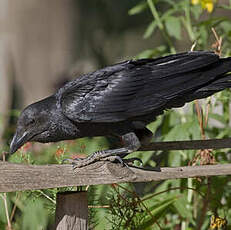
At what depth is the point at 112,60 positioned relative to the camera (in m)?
3.74

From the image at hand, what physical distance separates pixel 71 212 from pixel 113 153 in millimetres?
177

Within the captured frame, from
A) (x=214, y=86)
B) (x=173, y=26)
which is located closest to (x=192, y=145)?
(x=214, y=86)

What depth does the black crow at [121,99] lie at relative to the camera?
1.30 m

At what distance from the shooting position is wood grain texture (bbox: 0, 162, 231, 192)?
42.4 inches

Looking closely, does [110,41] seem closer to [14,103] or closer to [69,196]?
[14,103]

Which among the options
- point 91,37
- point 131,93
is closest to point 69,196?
point 131,93

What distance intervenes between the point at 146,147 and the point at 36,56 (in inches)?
77.5

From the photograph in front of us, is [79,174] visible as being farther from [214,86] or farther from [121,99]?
[214,86]

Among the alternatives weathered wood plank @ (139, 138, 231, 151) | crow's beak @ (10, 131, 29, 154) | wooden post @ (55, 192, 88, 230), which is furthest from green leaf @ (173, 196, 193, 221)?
crow's beak @ (10, 131, 29, 154)

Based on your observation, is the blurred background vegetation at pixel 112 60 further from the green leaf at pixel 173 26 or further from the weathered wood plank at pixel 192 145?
the weathered wood plank at pixel 192 145

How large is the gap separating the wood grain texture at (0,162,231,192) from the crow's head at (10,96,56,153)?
5.6 inches

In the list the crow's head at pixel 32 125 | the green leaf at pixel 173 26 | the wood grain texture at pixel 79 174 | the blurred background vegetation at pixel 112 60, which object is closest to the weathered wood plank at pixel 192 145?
the wood grain texture at pixel 79 174

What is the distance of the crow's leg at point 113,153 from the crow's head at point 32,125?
0.10m

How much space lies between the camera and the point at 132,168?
132cm
